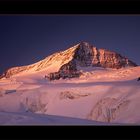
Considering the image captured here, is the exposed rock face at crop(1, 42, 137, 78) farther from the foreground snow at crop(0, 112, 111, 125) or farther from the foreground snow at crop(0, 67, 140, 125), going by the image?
the foreground snow at crop(0, 112, 111, 125)

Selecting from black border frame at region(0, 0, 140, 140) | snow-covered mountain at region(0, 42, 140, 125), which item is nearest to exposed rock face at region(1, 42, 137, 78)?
snow-covered mountain at region(0, 42, 140, 125)

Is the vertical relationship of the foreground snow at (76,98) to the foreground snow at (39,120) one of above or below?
above

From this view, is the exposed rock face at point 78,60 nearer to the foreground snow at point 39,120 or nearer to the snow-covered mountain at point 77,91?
the snow-covered mountain at point 77,91
